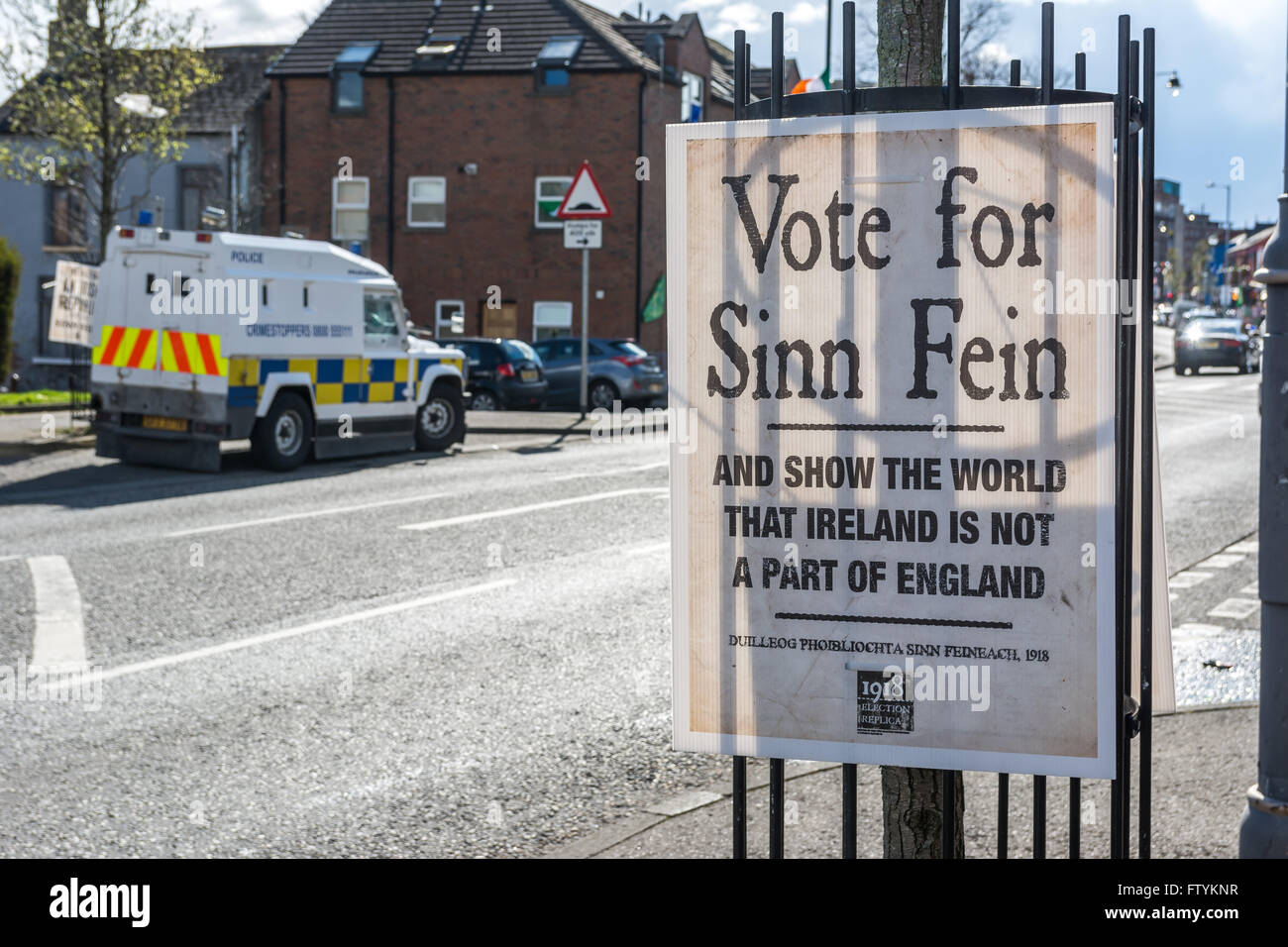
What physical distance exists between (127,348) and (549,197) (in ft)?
73.1

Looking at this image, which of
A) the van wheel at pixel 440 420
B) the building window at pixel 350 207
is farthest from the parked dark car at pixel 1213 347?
the van wheel at pixel 440 420

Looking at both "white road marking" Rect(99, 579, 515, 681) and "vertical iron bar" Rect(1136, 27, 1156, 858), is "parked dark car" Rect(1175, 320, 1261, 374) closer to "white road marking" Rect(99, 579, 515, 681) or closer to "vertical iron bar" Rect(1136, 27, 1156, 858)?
"white road marking" Rect(99, 579, 515, 681)

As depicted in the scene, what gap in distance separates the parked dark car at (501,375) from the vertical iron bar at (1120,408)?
2276cm

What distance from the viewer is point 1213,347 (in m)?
37.2

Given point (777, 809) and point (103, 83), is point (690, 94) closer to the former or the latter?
point (103, 83)

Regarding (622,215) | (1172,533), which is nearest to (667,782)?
(1172,533)

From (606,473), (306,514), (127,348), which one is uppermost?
(127,348)

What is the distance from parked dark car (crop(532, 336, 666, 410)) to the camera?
26484mm

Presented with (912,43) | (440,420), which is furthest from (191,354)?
(912,43)

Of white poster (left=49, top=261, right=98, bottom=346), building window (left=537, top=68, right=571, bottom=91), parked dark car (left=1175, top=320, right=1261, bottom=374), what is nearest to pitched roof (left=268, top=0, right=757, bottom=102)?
building window (left=537, top=68, right=571, bottom=91)

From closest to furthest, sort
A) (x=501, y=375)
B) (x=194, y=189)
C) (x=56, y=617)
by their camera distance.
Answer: (x=56, y=617), (x=501, y=375), (x=194, y=189)

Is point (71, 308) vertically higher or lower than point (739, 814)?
Result: higher

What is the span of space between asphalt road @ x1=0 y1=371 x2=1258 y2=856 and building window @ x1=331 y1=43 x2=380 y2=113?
1036 inches

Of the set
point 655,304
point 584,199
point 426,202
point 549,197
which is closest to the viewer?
point 584,199
